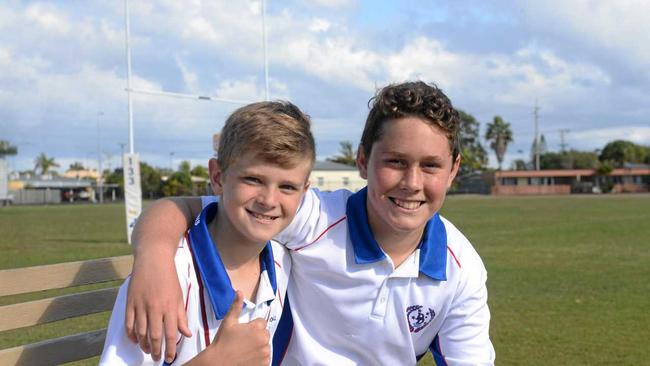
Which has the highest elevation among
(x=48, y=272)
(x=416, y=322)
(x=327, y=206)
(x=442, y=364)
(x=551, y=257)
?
(x=327, y=206)

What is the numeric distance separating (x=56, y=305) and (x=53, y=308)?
0.02 meters

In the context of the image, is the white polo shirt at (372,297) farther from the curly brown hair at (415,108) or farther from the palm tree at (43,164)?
the palm tree at (43,164)

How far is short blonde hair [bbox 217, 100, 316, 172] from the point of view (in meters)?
2.17

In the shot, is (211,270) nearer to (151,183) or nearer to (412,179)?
(412,179)

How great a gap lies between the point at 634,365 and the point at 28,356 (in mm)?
4592

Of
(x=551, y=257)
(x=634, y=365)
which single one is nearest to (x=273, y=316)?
(x=634, y=365)

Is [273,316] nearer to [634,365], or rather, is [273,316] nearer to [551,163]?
[634,365]

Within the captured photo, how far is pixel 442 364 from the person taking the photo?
8.85ft

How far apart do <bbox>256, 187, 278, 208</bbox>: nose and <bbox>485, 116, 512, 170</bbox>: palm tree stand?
8958 centimetres

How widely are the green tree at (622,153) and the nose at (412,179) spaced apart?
10383 centimetres

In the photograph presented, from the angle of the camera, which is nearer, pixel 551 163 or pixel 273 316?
pixel 273 316

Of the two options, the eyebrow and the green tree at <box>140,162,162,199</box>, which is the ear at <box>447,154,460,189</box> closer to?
the eyebrow

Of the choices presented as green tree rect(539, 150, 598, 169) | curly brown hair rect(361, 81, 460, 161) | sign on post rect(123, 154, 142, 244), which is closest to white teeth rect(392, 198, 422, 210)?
curly brown hair rect(361, 81, 460, 161)

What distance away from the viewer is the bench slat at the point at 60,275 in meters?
2.44
